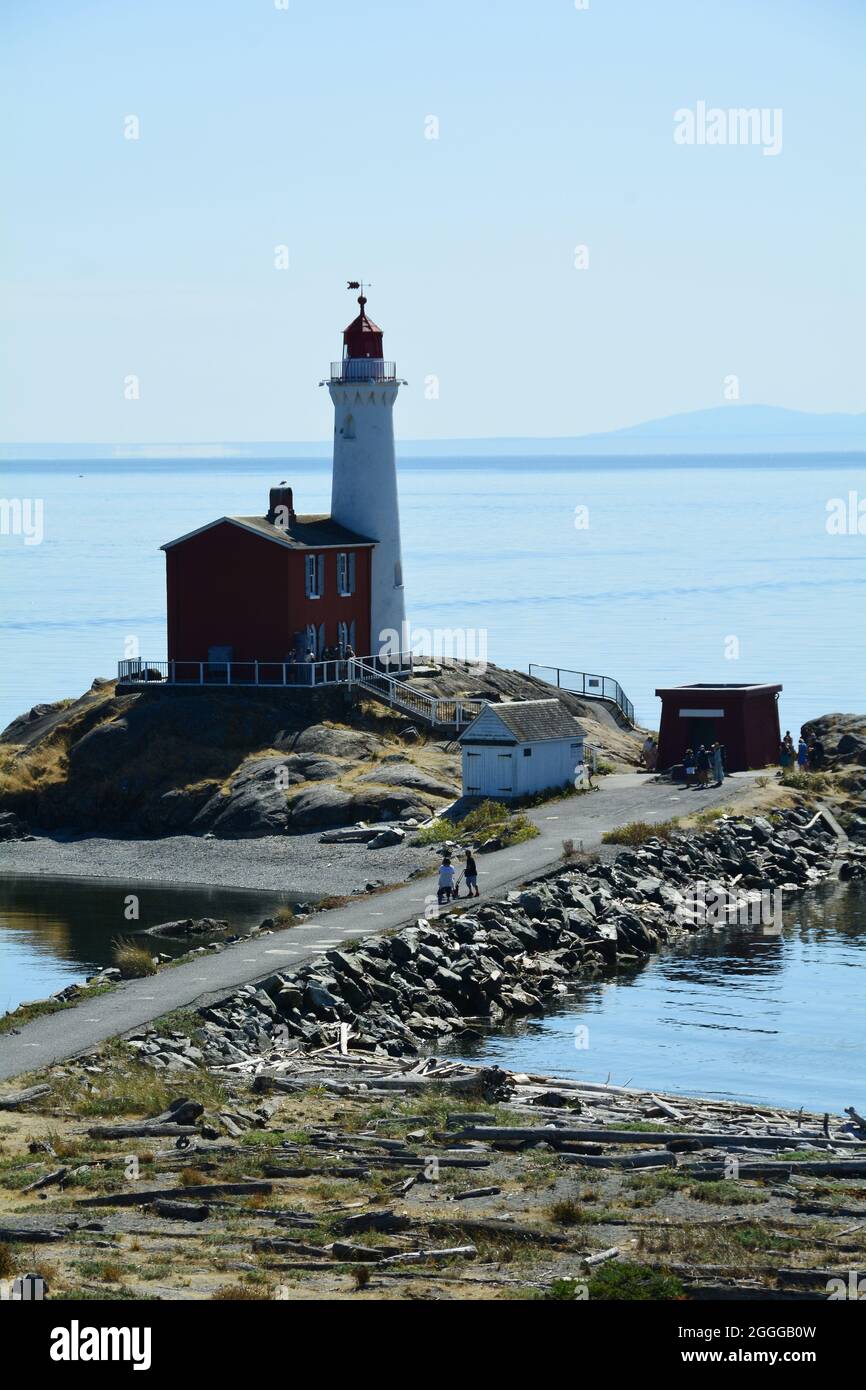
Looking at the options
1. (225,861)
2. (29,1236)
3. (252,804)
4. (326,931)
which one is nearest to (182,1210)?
(29,1236)

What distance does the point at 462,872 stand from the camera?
134ft

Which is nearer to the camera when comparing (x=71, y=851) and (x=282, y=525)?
(x=71, y=851)

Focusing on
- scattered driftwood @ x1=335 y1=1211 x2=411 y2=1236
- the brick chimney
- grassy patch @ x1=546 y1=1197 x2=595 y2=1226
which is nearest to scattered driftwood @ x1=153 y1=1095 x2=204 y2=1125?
scattered driftwood @ x1=335 y1=1211 x2=411 y2=1236

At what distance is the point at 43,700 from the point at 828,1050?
64.9 metres

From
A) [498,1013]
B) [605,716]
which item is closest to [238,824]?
[605,716]

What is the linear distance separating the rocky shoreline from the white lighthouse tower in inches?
606

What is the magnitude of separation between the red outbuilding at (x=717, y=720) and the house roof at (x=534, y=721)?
301cm

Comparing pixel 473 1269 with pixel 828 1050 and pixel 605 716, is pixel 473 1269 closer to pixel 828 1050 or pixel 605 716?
pixel 828 1050

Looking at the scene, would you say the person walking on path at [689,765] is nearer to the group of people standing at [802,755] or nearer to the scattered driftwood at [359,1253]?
the group of people standing at [802,755]

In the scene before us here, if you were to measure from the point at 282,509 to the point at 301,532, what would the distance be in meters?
1.06

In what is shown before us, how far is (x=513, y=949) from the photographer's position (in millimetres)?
35438

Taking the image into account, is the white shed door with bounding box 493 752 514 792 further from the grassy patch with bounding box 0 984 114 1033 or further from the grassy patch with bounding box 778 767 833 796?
the grassy patch with bounding box 0 984 114 1033

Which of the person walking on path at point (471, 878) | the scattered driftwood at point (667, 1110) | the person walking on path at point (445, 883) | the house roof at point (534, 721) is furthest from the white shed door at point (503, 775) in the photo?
the scattered driftwood at point (667, 1110)

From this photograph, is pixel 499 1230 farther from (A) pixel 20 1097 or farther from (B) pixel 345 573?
(B) pixel 345 573
